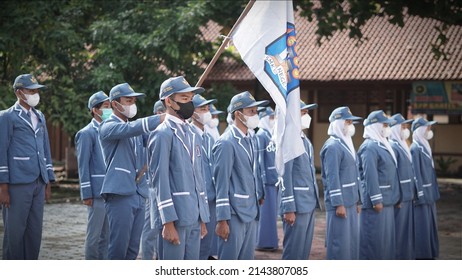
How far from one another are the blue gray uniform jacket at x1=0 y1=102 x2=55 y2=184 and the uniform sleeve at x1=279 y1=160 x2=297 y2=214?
243 centimetres

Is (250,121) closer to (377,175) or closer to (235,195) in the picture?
(235,195)

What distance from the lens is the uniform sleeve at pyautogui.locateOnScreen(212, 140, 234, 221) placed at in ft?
25.0

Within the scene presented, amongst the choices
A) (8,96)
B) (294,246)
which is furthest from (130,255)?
(8,96)

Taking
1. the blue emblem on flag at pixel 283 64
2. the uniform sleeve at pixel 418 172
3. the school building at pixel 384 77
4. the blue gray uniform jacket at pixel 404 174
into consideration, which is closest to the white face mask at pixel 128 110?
the blue emblem on flag at pixel 283 64

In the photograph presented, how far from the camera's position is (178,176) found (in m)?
6.71

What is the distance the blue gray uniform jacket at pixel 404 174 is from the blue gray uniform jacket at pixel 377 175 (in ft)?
0.64

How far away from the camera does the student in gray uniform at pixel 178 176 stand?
661 centimetres

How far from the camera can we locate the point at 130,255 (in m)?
8.48

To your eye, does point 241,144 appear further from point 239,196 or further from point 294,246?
point 294,246

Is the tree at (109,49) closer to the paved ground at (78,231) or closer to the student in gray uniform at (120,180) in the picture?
the paved ground at (78,231)

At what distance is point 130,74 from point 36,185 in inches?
485

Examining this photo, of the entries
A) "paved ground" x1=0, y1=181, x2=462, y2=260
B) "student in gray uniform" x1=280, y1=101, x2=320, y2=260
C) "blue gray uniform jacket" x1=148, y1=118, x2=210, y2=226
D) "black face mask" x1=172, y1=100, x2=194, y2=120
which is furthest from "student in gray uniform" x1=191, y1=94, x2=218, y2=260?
"blue gray uniform jacket" x1=148, y1=118, x2=210, y2=226

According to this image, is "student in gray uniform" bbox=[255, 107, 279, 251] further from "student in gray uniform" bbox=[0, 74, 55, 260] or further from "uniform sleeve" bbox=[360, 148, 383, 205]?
"student in gray uniform" bbox=[0, 74, 55, 260]

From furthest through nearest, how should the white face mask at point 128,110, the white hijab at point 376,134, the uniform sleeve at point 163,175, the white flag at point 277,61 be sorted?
the white hijab at point 376,134 < the white flag at point 277,61 < the white face mask at point 128,110 < the uniform sleeve at point 163,175
